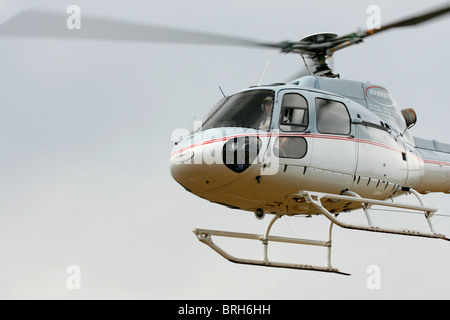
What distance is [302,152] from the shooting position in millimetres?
10781

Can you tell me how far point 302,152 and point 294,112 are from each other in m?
0.72

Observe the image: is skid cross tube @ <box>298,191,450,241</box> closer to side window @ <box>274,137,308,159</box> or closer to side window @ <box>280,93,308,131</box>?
side window @ <box>274,137,308,159</box>

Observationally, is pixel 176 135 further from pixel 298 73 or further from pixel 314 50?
pixel 298 73

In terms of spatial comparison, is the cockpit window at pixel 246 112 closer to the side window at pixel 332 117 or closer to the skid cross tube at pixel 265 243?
the side window at pixel 332 117

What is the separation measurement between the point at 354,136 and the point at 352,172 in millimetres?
638

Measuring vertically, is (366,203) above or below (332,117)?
below

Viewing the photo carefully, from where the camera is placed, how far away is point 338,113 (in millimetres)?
11578

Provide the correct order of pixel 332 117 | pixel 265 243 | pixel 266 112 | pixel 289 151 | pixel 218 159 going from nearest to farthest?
pixel 218 159 → pixel 289 151 → pixel 266 112 → pixel 332 117 → pixel 265 243

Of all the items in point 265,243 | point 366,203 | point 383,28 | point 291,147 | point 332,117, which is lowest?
point 265,243

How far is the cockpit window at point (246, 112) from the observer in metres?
10.8

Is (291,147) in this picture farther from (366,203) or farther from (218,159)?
(366,203)

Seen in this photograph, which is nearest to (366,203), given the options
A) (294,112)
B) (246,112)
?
(294,112)

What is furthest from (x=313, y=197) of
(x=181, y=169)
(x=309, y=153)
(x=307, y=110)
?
(x=181, y=169)

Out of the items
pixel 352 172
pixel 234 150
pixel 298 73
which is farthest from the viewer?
pixel 298 73
